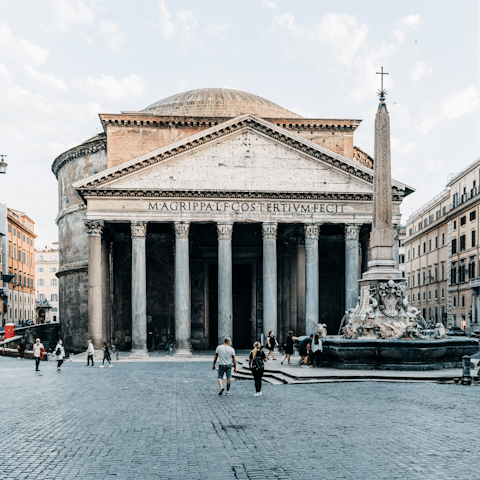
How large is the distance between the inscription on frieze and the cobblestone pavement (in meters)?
16.3

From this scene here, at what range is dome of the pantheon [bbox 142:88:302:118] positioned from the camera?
1721 inches

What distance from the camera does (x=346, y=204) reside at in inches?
1287

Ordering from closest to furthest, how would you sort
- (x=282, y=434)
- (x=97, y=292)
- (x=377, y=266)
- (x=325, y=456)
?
(x=325, y=456)
(x=282, y=434)
(x=377, y=266)
(x=97, y=292)

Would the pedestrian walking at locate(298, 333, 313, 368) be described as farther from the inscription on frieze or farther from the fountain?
the inscription on frieze

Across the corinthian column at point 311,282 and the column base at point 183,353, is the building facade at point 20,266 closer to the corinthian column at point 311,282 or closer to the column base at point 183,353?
the column base at point 183,353

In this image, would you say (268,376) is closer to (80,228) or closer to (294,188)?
(294,188)

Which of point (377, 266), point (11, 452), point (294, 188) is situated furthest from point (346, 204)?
point (11, 452)

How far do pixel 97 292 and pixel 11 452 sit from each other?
23.1 m

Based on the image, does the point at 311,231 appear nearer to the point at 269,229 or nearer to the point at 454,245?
the point at 269,229

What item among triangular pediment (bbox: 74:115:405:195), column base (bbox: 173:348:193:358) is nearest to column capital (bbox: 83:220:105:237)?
triangular pediment (bbox: 74:115:405:195)

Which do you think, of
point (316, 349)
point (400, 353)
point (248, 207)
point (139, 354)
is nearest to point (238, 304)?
point (248, 207)

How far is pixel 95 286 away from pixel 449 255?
3826 cm

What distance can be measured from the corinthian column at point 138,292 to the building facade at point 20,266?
40.1 m

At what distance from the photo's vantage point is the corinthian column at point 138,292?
3122cm
